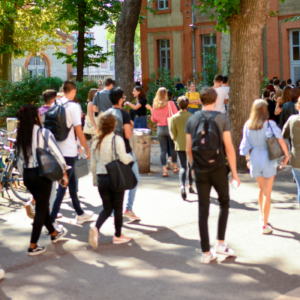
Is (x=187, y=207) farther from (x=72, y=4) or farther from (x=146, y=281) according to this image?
(x=72, y=4)

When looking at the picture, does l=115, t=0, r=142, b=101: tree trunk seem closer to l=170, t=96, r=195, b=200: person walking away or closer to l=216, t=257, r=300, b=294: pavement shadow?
l=170, t=96, r=195, b=200: person walking away

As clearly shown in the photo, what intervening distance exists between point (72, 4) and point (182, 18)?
8907 mm

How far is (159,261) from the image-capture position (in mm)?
5809

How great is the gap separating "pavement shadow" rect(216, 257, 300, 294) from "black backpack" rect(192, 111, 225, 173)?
1039 millimetres

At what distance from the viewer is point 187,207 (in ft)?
27.4

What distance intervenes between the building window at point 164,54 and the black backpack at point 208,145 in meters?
27.9

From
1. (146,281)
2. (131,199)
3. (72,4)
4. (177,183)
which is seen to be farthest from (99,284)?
(72,4)

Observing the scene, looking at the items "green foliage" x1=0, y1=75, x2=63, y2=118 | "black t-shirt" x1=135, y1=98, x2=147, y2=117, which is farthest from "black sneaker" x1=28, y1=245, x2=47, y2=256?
"green foliage" x1=0, y1=75, x2=63, y2=118

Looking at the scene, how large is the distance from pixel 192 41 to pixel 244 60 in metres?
21.1

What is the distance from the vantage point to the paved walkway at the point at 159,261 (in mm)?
4952

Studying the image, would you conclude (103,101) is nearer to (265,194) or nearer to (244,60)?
(244,60)

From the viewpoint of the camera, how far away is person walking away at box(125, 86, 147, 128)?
11.9m

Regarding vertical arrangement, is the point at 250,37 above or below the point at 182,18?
below

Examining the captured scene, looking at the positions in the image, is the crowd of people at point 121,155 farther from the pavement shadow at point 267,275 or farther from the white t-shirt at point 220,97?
the white t-shirt at point 220,97
